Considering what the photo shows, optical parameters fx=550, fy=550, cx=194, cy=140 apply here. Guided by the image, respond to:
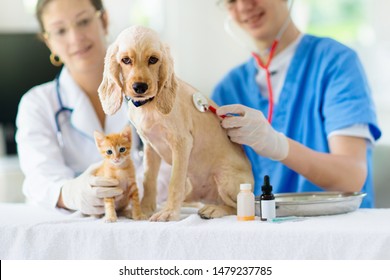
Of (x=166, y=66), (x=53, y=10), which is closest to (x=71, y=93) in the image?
(x=53, y=10)

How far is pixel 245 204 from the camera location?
0.98m

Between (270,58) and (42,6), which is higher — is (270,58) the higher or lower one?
the lower one

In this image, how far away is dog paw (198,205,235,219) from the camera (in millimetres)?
1021

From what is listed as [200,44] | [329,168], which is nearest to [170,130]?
[329,168]

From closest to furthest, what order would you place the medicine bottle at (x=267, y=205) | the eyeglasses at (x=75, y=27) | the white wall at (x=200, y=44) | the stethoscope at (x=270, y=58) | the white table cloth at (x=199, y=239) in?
the white table cloth at (x=199, y=239)
the medicine bottle at (x=267, y=205)
the eyeglasses at (x=75, y=27)
the stethoscope at (x=270, y=58)
the white wall at (x=200, y=44)

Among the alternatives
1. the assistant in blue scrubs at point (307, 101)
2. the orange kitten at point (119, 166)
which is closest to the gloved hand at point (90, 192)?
the orange kitten at point (119, 166)

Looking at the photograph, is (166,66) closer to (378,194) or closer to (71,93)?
(71,93)

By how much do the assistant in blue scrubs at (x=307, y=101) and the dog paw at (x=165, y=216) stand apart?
1.21 ft

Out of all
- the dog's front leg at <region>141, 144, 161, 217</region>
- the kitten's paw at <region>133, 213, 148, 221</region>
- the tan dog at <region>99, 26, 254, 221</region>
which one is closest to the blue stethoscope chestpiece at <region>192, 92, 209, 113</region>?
the tan dog at <region>99, 26, 254, 221</region>

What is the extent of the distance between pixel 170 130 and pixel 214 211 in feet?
0.58

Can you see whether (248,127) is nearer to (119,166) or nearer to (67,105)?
(119,166)

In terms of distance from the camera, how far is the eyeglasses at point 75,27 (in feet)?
4.49

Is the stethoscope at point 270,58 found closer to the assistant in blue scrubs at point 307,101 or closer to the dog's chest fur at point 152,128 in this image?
the assistant in blue scrubs at point 307,101
